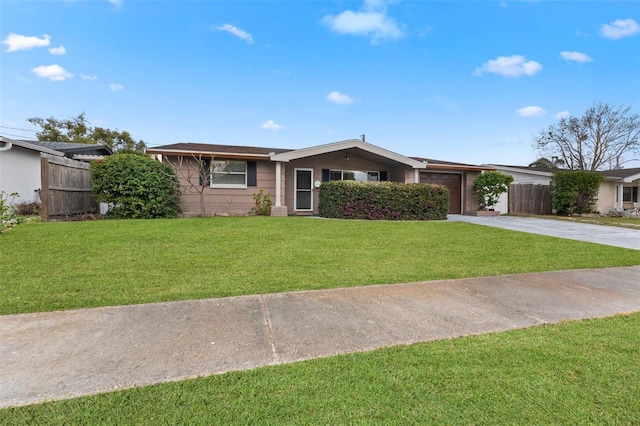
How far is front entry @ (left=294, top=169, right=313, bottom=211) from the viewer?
1411 cm

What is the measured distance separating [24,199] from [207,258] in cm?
1241

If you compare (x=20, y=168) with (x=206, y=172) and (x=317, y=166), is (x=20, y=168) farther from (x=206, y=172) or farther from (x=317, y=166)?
(x=317, y=166)

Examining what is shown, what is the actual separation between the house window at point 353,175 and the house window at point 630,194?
69.1 feet

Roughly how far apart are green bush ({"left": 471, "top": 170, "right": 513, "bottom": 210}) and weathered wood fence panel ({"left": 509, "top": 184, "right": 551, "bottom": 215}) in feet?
8.10

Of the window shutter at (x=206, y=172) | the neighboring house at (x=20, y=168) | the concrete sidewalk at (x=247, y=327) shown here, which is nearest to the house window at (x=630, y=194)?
the concrete sidewalk at (x=247, y=327)

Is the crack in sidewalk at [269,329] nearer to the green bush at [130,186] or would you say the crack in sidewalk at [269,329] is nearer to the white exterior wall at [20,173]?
the green bush at [130,186]

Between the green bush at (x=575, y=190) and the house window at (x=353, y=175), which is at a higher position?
the house window at (x=353, y=175)

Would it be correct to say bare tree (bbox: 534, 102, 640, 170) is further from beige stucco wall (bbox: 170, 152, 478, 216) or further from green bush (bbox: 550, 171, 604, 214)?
beige stucco wall (bbox: 170, 152, 478, 216)

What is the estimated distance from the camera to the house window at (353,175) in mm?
14562

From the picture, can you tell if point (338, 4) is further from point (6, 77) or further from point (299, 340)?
point (6, 77)

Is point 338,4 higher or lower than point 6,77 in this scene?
higher

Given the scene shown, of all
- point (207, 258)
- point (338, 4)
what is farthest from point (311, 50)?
point (207, 258)

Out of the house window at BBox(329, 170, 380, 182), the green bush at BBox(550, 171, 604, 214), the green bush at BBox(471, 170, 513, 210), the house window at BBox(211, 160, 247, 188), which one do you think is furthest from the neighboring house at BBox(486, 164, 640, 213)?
the house window at BBox(211, 160, 247, 188)

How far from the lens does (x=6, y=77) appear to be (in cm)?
1515
